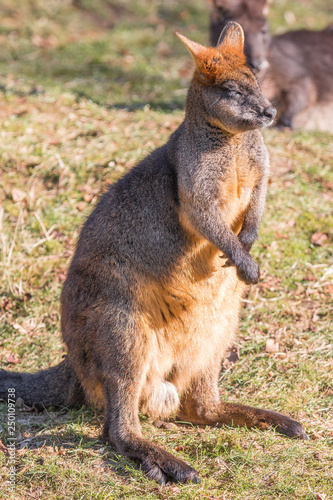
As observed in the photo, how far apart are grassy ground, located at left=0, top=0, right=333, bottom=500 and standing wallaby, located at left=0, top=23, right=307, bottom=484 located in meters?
0.21

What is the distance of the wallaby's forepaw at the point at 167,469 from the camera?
11.4 ft

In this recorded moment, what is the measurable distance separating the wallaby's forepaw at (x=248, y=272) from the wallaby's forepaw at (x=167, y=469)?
111cm

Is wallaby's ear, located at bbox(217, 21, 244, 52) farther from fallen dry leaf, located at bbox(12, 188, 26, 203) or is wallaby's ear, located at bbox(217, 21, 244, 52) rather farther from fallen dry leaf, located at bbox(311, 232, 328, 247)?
fallen dry leaf, located at bbox(12, 188, 26, 203)

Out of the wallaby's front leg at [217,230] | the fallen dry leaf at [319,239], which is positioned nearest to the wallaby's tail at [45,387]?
the wallaby's front leg at [217,230]

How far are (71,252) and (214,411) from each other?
84.4 inches

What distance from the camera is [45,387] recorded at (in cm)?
423

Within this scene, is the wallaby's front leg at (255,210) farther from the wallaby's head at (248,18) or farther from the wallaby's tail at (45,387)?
the wallaby's head at (248,18)

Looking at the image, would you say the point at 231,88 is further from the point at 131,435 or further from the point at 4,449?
the point at 4,449

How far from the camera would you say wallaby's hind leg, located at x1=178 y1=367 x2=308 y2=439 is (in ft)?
13.2

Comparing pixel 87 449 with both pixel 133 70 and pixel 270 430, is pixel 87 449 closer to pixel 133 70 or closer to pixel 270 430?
pixel 270 430

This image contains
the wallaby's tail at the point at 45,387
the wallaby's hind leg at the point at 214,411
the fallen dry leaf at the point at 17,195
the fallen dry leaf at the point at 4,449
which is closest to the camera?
the fallen dry leaf at the point at 4,449

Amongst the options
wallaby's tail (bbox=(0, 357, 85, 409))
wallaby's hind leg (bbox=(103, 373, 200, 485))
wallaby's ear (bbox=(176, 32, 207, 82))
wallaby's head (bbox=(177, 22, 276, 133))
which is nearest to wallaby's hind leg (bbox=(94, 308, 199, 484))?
wallaby's hind leg (bbox=(103, 373, 200, 485))

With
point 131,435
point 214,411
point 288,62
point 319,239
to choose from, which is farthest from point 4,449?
point 288,62

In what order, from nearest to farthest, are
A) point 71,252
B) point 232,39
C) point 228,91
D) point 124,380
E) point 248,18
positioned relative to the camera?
1. point 228,91
2. point 124,380
3. point 232,39
4. point 71,252
5. point 248,18
